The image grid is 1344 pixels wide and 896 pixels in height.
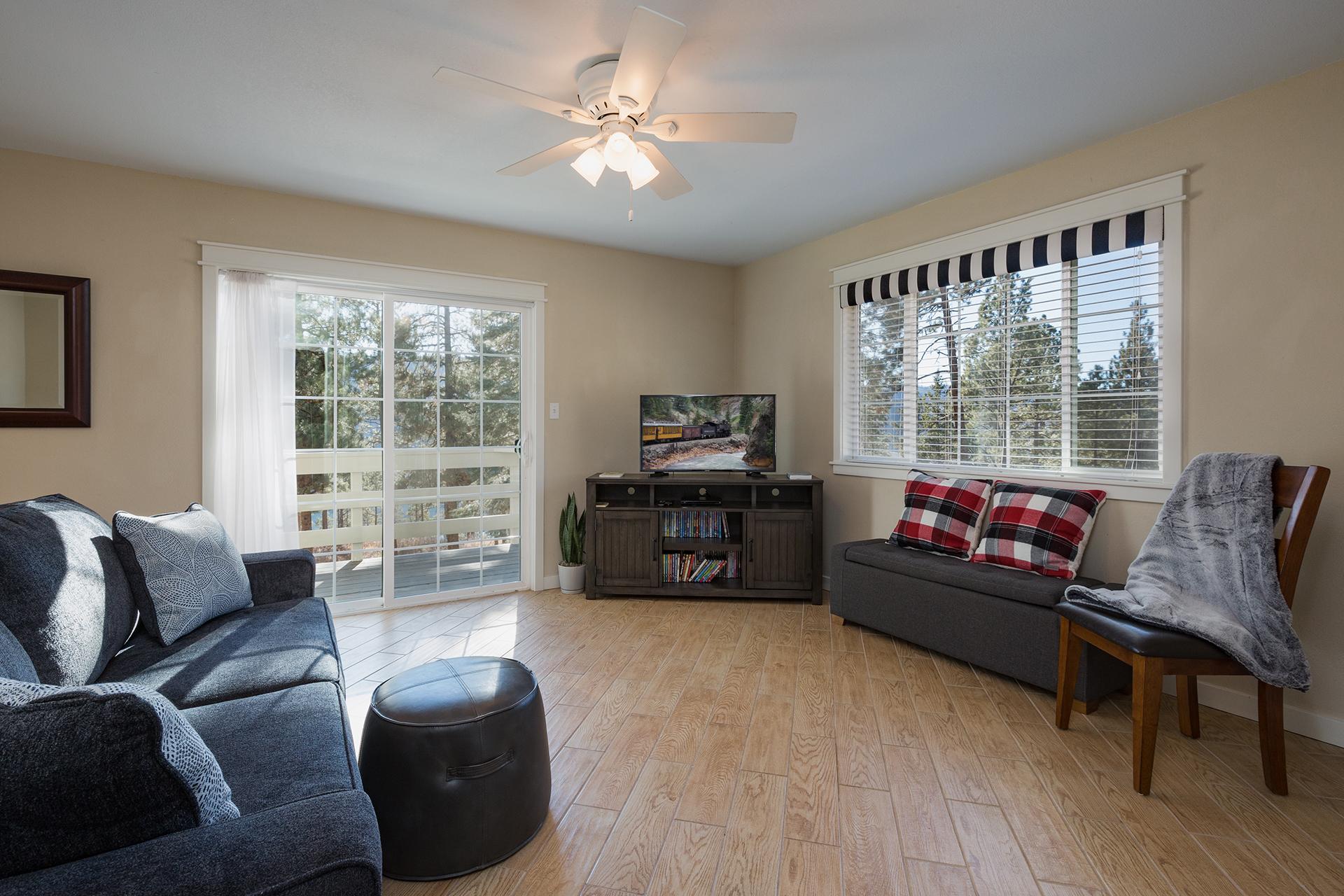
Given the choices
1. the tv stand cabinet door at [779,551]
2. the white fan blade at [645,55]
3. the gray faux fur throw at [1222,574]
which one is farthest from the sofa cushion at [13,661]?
the tv stand cabinet door at [779,551]

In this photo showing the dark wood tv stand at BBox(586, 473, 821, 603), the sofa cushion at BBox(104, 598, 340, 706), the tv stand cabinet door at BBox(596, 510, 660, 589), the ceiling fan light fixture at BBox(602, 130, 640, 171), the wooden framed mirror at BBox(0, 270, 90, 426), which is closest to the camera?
the sofa cushion at BBox(104, 598, 340, 706)

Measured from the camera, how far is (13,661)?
116cm

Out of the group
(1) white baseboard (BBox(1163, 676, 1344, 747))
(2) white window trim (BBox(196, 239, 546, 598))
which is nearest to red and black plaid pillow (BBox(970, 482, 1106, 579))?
(1) white baseboard (BBox(1163, 676, 1344, 747))

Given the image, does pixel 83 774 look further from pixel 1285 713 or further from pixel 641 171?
pixel 1285 713

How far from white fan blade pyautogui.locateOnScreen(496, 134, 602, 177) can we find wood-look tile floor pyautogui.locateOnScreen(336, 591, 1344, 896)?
216 centimetres

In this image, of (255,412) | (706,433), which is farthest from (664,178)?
(255,412)

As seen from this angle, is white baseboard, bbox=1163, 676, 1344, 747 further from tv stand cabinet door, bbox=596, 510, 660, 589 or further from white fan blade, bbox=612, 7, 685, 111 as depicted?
white fan blade, bbox=612, 7, 685, 111

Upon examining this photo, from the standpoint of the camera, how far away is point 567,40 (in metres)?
2.18

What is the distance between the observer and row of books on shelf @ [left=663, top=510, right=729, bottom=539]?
4.36 metres

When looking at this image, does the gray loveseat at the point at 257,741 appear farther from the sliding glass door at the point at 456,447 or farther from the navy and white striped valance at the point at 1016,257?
the navy and white striped valance at the point at 1016,257

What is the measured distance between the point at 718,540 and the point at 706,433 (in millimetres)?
723

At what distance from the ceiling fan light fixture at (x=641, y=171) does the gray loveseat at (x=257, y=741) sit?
192 centimetres

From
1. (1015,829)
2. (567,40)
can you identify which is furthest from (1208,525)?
(567,40)

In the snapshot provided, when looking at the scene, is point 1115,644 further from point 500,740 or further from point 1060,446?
point 500,740
